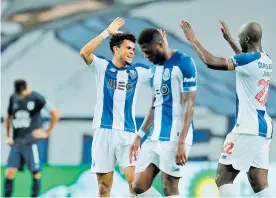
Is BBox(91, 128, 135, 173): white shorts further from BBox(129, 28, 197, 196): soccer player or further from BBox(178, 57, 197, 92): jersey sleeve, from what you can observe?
BBox(178, 57, 197, 92): jersey sleeve

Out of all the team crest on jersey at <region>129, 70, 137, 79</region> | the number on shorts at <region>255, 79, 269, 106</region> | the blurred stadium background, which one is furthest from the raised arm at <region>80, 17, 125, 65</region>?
the blurred stadium background

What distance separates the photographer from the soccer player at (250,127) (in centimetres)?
629

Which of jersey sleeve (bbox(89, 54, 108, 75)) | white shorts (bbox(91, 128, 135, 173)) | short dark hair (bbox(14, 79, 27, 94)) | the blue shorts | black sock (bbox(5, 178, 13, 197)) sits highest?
jersey sleeve (bbox(89, 54, 108, 75))

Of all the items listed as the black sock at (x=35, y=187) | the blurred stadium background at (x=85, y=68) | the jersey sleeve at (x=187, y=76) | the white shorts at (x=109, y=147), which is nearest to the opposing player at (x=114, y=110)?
the white shorts at (x=109, y=147)

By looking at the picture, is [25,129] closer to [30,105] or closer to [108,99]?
[30,105]

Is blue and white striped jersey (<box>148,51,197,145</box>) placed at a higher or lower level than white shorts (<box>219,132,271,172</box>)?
higher

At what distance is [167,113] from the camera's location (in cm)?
617

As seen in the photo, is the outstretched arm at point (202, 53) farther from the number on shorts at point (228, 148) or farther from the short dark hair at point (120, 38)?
the short dark hair at point (120, 38)

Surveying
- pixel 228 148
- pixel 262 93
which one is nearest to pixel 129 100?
pixel 228 148

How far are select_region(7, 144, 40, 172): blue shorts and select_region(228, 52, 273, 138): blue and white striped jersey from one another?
420 cm

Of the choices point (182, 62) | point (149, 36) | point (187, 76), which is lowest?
point (187, 76)

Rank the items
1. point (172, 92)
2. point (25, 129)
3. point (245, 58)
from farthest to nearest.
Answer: point (25, 129)
point (245, 58)
point (172, 92)

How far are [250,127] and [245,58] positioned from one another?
1.73ft

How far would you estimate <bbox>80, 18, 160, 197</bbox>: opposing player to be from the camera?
23.8 ft
